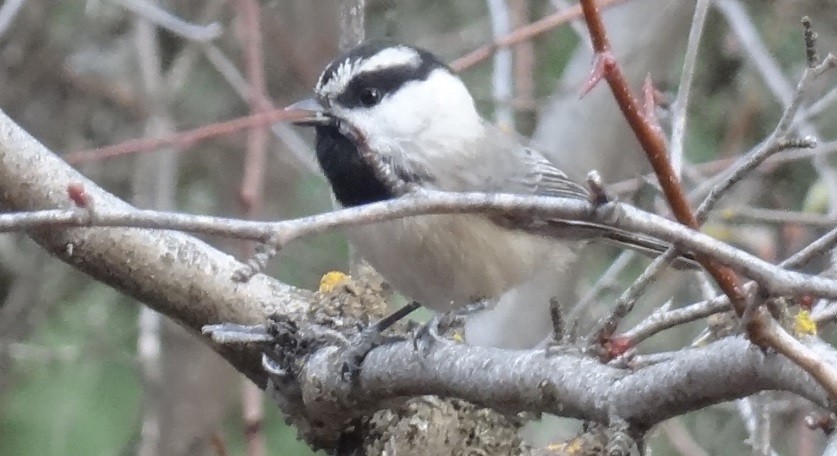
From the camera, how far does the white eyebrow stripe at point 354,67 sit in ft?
4.99

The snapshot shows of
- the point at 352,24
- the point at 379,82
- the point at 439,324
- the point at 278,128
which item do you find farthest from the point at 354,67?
the point at 278,128

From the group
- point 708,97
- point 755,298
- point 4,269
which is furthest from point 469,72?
point 755,298

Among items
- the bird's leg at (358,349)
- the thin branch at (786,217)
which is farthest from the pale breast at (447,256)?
the thin branch at (786,217)

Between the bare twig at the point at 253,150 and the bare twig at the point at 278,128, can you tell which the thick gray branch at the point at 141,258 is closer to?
the bare twig at the point at 253,150

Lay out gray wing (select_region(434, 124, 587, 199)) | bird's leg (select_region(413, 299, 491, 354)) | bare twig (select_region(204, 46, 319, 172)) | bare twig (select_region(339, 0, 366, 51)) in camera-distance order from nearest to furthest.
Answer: bird's leg (select_region(413, 299, 491, 354)), gray wing (select_region(434, 124, 587, 199)), bare twig (select_region(339, 0, 366, 51)), bare twig (select_region(204, 46, 319, 172))

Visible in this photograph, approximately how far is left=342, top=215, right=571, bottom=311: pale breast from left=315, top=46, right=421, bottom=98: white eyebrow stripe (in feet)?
0.68

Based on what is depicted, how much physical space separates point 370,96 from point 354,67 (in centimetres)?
5

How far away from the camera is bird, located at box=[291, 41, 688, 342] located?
149cm

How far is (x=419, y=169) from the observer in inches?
61.0

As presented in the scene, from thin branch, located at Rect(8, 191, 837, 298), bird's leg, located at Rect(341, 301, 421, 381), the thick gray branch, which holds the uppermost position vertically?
the thick gray branch

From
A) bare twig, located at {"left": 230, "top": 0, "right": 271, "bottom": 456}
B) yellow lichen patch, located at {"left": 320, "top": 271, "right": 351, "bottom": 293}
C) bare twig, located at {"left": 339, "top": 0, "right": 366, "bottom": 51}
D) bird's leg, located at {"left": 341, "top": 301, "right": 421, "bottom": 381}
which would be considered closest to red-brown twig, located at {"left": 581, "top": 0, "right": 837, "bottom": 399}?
bird's leg, located at {"left": 341, "top": 301, "right": 421, "bottom": 381}

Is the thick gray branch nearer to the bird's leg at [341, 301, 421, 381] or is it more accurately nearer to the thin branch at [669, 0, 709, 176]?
the bird's leg at [341, 301, 421, 381]

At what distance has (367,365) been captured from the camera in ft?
4.11

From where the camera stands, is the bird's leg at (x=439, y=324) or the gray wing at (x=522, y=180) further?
the gray wing at (x=522, y=180)
